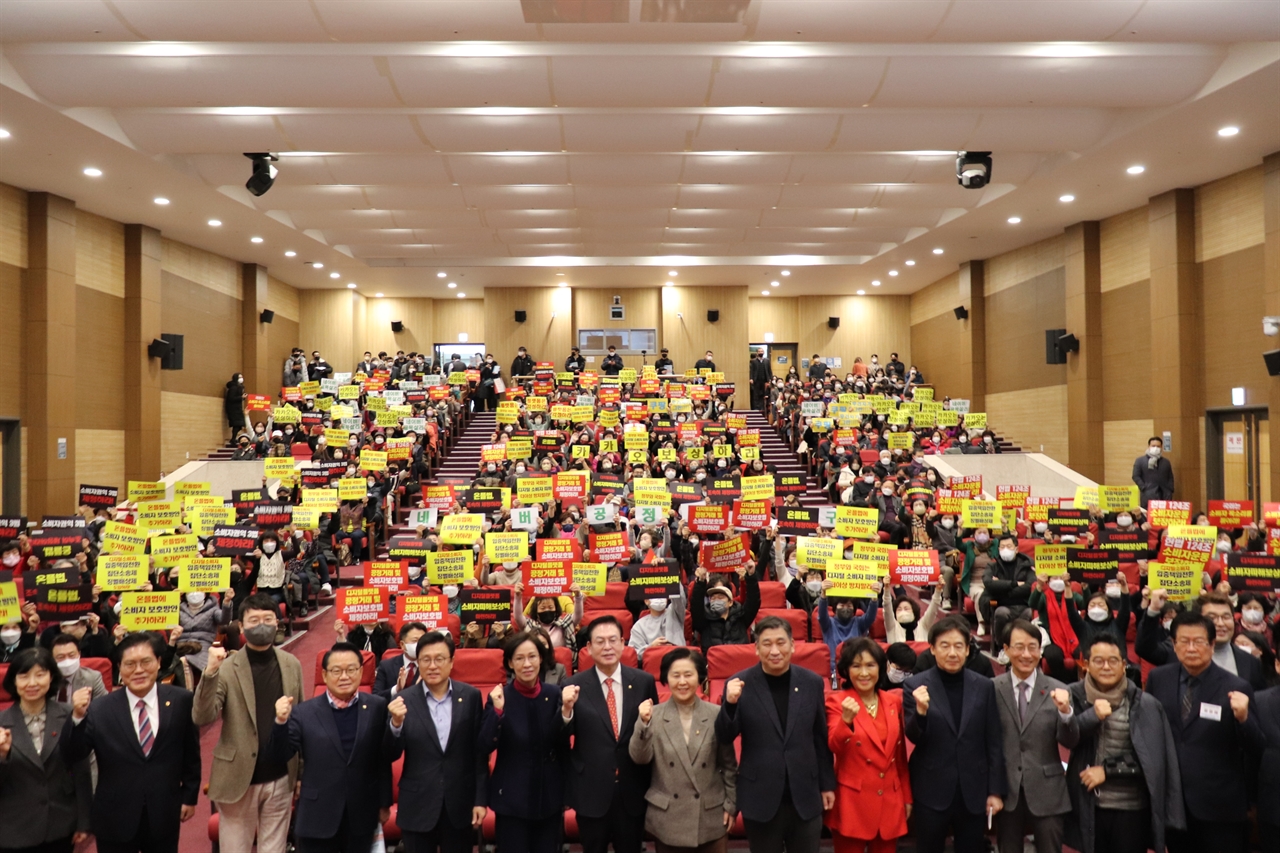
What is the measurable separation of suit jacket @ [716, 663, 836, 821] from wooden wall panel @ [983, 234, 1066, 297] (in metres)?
17.5

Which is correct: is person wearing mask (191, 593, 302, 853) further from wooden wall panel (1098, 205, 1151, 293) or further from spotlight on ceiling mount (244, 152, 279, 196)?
wooden wall panel (1098, 205, 1151, 293)

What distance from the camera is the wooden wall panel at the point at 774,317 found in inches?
1130

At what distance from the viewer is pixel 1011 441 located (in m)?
21.2

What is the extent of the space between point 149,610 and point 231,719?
2.51m

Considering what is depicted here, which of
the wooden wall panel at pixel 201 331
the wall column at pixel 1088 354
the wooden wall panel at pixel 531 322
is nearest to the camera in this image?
the wall column at pixel 1088 354

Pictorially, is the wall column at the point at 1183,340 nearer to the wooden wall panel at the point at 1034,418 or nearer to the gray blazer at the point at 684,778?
the wooden wall panel at the point at 1034,418

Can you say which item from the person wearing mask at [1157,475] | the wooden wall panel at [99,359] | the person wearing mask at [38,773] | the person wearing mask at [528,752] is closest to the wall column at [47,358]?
the wooden wall panel at [99,359]

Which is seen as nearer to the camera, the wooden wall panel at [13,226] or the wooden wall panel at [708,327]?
the wooden wall panel at [13,226]

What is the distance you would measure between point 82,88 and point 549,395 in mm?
11922

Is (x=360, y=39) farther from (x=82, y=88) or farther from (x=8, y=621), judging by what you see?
(x=8, y=621)

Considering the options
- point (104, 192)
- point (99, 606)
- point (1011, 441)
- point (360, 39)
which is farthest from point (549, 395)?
point (99, 606)

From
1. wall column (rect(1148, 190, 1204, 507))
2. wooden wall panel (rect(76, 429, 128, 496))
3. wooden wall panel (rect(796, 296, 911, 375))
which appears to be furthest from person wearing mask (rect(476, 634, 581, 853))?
wooden wall panel (rect(796, 296, 911, 375))

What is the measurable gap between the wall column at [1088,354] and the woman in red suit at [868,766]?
15.7m

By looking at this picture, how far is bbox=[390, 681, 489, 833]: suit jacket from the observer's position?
4.09 meters
